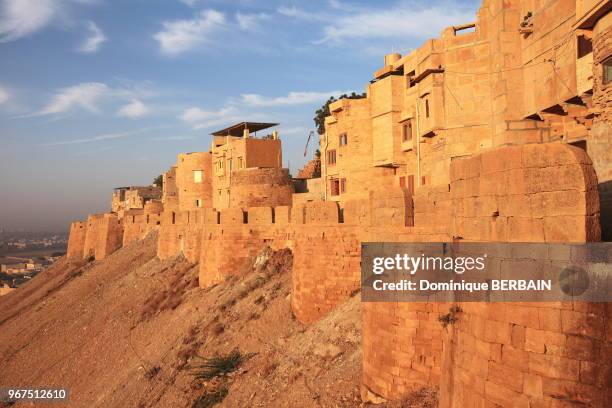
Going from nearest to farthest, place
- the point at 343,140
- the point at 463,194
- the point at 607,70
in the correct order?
1. the point at 463,194
2. the point at 607,70
3. the point at 343,140

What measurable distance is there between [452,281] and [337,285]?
21.8 feet

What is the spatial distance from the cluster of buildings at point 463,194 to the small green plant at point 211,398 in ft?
8.57

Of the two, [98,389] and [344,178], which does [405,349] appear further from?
[344,178]

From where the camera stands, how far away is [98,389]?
15898 millimetres

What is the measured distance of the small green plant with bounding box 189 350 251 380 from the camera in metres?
11.9

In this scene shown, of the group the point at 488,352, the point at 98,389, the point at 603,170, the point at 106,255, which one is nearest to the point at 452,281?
the point at 488,352

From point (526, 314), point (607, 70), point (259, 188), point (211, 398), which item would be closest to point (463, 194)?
point (526, 314)

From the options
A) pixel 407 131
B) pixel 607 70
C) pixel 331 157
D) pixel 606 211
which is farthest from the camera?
pixel 331 157

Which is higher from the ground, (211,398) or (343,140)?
(343,140)

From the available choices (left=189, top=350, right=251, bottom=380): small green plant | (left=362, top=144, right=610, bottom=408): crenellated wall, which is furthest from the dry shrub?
(left=189, top=350, right=251, bottom=380): small green plant

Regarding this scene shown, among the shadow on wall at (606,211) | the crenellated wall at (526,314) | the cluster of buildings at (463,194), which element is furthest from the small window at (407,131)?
the crenellated wall at (526,314)

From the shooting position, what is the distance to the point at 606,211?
18.8ft

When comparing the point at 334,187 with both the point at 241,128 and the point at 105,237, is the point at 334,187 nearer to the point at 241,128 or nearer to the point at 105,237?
the point at 241,128

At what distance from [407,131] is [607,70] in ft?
31.4
